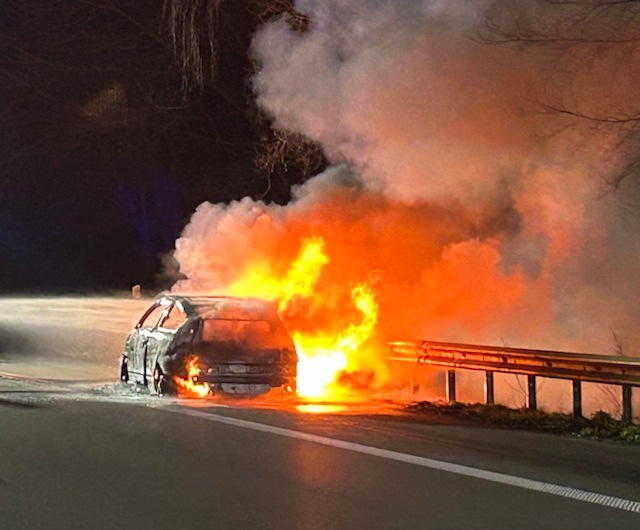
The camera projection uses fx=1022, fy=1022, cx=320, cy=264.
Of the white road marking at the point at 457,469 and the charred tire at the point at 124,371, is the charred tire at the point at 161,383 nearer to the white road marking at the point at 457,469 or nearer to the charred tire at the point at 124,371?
the charred tire at the point at 124,371

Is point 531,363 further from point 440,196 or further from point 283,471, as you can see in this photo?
point 283,471

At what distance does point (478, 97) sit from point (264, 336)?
4.83m

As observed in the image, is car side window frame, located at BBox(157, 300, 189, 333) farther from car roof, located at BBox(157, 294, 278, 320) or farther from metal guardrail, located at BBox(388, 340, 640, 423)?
metal guardrail, located at BBox(388, 340, 640, 423)

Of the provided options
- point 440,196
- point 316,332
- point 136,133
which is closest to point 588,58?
point 440,196

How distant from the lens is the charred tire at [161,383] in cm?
1335

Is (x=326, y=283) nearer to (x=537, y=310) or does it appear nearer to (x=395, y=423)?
(x=537, y=310)

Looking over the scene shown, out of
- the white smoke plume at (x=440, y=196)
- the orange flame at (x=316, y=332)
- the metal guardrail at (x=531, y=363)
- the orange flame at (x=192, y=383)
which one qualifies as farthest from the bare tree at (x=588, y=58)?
the orange flame at (x=192, y=383)

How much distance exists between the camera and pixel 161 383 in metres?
13.5

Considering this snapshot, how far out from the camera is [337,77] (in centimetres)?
1608

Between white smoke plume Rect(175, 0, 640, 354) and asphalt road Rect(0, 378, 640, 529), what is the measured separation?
201 inches

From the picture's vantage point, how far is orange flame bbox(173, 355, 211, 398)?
13.2 m

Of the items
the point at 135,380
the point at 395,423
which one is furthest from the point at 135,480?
the point at 135,380

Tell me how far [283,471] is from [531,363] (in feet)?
18.0

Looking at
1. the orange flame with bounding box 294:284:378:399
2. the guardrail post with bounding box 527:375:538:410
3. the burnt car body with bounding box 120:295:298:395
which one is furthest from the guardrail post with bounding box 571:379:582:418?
the orange flame with bounding box 294:284:378:399
